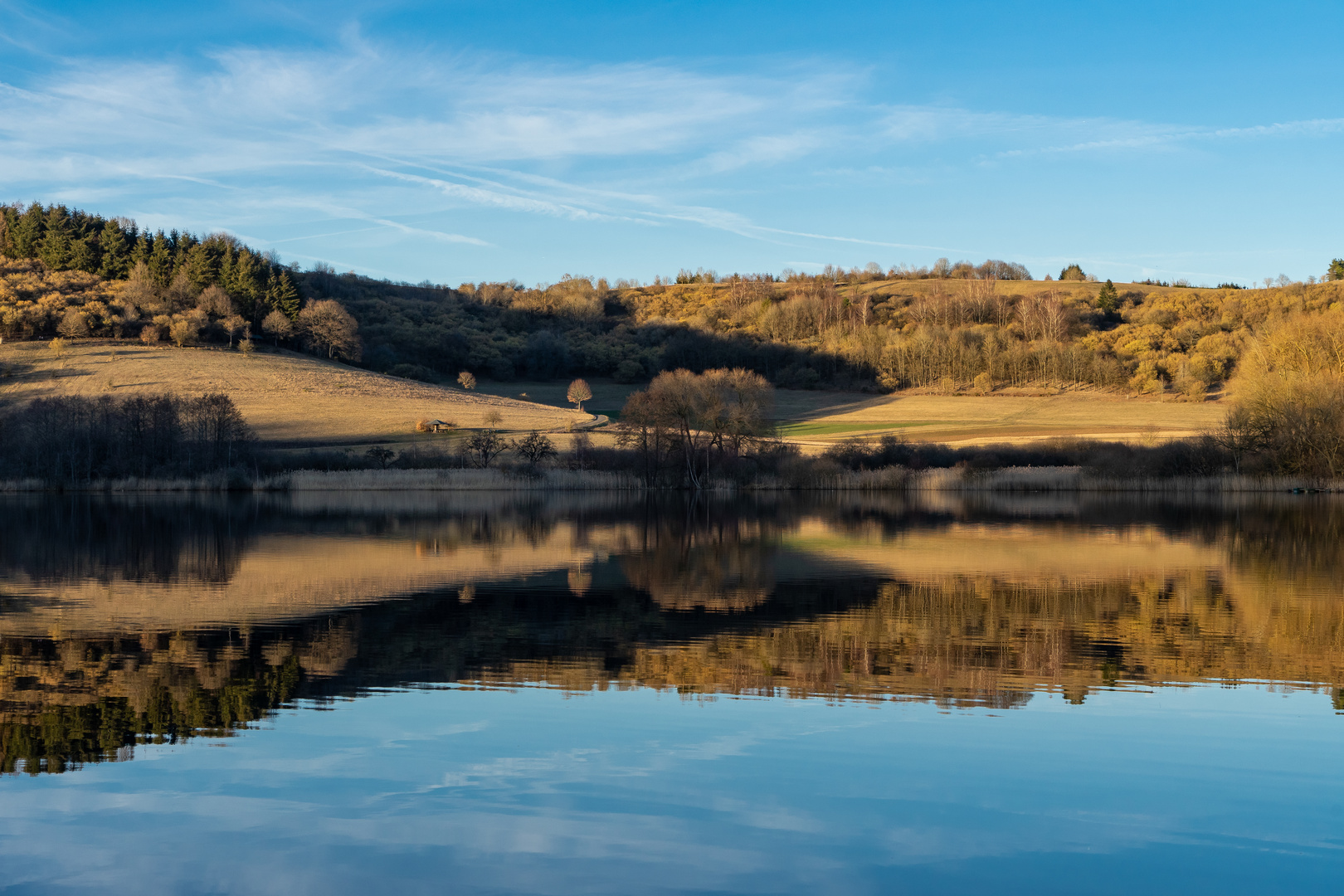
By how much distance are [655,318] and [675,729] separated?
131 metres

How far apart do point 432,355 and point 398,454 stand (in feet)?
179

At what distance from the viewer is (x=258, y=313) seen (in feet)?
329

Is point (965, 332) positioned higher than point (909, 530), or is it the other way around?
point (965, 332)

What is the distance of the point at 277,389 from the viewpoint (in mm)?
81250

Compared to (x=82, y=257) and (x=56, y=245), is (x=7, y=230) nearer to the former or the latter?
(x=56, y=245)

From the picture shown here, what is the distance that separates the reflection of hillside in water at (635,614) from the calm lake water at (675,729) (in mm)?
100

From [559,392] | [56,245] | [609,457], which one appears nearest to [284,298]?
[56,245]

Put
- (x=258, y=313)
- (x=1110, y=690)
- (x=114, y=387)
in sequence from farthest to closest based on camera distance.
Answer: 1. (x=258, y=313)
2. (x=114, y=387)
3. (x=1110, y=690)

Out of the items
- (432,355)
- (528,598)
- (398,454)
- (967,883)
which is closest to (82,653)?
(528,598)

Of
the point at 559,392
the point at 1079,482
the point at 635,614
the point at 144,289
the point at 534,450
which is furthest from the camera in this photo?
the point at 559,392

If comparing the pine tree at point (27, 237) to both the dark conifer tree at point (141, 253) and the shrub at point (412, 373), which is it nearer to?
the dark conifer tree at point (141, 253)

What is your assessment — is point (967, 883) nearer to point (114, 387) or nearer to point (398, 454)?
point (398, 454)

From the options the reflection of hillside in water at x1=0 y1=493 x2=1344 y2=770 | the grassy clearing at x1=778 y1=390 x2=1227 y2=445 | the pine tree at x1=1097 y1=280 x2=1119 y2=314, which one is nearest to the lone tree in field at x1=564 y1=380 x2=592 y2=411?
the grassy clearing at x1=778 y1=390 x2=1227 y2=445

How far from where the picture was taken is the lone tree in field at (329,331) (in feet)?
329
